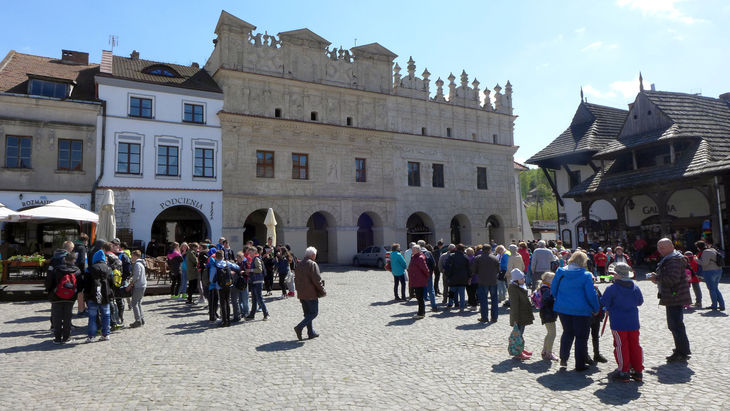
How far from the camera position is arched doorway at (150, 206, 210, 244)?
27.0m

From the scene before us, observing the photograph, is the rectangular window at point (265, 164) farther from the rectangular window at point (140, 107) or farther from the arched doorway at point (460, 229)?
the arched doorway at point (460, 229)

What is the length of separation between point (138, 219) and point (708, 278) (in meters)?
23.7

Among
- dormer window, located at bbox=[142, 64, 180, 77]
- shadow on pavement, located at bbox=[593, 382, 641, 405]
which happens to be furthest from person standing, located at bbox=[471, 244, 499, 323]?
dormer window, located at bbox=[142, 64, 180, 77]

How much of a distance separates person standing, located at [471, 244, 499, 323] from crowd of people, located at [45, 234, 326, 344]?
377 centimetres

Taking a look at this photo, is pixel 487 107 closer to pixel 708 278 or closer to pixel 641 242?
pixel 641 242

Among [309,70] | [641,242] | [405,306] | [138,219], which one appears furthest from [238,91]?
[641,242]

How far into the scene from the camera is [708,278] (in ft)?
36.8

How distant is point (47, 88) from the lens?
2264 centimetres

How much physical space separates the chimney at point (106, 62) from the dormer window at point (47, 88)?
219 cm

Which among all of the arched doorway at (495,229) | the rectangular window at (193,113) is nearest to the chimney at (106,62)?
the rectangular window at (193,113)

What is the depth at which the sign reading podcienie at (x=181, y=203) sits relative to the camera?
24375 millimetres

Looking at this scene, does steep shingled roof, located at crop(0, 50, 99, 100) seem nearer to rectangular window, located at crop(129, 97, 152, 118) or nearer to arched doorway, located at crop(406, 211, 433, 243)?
rectangular window, located at crop(129, 97, 152, 118)

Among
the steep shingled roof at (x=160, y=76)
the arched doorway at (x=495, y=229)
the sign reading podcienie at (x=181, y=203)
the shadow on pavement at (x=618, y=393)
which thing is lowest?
the shadow on pavement at (x=618, y=393)

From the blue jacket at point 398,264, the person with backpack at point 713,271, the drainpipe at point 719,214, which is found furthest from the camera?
the drainpipe at point 719,214
